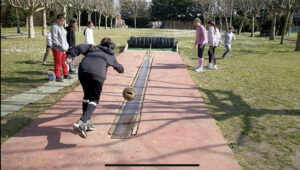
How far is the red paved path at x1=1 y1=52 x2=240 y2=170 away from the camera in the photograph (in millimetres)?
3516

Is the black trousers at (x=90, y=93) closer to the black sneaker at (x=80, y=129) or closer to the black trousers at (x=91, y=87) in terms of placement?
the black trousers at (x=91, y=87)

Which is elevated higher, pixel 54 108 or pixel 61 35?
pixel 61 35

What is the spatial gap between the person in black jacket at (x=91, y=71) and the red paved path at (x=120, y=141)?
1.30 ft

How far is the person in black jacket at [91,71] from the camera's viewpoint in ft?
13.3

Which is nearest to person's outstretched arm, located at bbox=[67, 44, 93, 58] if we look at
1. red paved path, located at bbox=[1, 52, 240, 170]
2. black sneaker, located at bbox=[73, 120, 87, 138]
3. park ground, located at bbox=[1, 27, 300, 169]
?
park ground, located at bbox=[1, 27, 300, 169]

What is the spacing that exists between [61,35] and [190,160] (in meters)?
5.65

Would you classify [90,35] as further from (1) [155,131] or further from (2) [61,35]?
(1) [155,131]

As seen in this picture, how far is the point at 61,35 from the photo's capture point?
24.4 ft

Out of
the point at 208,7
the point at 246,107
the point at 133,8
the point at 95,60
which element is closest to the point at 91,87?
the point at 95,60

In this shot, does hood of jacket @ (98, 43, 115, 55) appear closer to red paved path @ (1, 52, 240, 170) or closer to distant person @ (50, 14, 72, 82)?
red paved path @ (1, 52, 240, 170)

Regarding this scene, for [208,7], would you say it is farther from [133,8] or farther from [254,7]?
[133,8]

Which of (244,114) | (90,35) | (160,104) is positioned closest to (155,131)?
(160,104)

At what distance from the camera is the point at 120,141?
409 centimetres

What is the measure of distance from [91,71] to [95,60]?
236 millimetres
